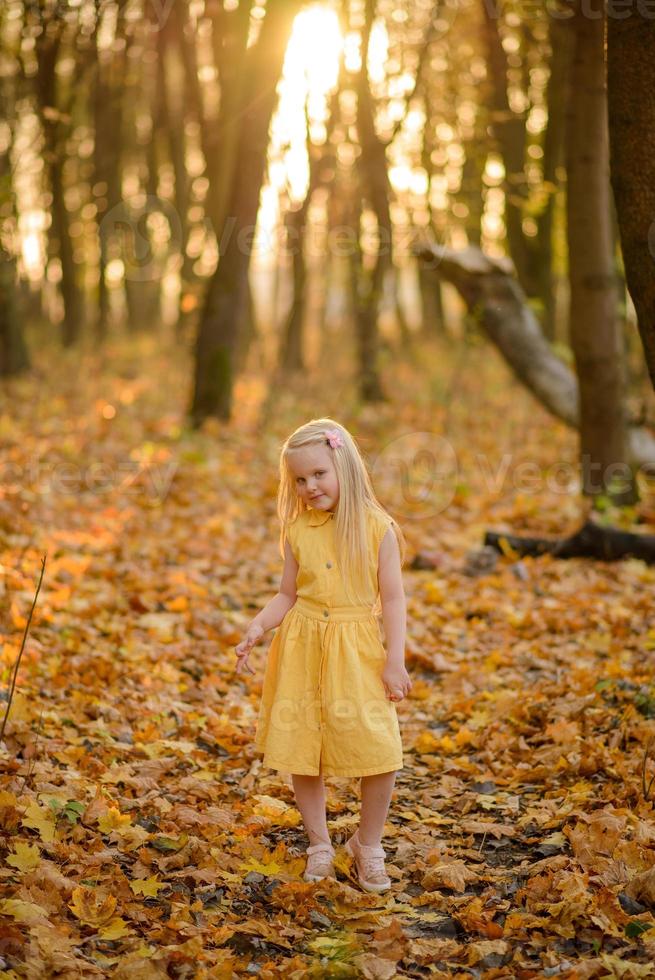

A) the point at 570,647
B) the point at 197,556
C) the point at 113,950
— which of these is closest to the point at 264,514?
the point at 197,556

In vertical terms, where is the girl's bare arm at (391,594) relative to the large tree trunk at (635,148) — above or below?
below

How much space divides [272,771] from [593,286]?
18.4 ft

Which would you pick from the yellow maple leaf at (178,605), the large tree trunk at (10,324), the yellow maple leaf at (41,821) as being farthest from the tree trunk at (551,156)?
the yellow maple leaf at (41,821)

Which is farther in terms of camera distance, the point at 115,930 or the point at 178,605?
the point at 178,605

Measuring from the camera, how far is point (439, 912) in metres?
3.45

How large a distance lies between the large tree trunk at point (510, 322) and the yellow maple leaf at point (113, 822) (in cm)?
739

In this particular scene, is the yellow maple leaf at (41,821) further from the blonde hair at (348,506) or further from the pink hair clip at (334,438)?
the pink hair clip at (334,438)

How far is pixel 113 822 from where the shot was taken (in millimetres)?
3807

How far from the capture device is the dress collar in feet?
12.1

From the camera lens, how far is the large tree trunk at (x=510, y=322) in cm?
1019

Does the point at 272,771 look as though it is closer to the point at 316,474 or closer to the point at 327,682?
the point at 327,682

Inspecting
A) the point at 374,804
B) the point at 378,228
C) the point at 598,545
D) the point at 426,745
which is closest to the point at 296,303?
the point at 378,228

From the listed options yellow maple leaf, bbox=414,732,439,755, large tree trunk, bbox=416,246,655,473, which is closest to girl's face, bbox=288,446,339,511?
yellow maple leaf, bbox=414,732,439,755

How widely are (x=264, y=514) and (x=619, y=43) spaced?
242 inches
